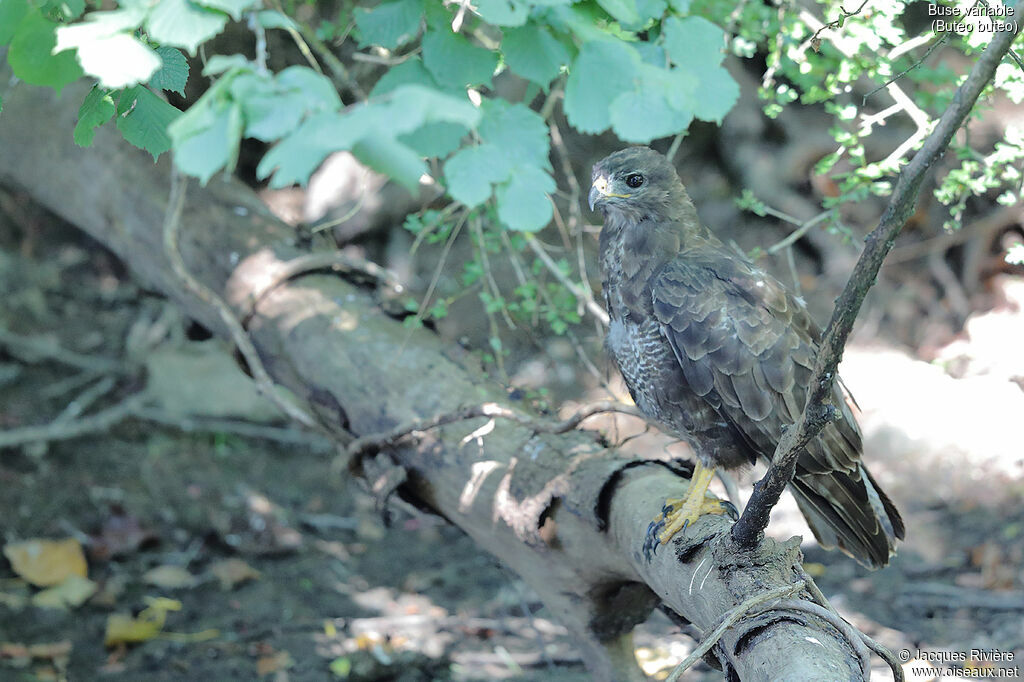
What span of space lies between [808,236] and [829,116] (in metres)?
0.91

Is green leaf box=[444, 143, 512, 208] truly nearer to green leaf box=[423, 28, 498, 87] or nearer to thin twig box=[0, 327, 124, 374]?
green leaf box=[423, 28, 498, 87]

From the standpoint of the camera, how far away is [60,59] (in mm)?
1542

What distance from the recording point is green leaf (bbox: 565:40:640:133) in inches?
53.7

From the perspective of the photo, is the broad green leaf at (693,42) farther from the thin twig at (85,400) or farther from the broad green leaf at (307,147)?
the thin twig at (85,400)

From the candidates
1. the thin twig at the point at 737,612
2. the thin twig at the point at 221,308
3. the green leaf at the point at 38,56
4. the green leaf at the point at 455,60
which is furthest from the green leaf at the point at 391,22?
the thin twig at the point at 221,308

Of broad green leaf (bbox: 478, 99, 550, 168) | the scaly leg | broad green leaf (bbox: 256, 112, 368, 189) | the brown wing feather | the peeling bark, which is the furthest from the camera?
the brown wing feather

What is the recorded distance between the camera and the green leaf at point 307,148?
1.09 m

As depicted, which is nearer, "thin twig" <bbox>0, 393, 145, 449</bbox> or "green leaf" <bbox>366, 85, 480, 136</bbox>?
"green leaf" <bbox>366, 85, 480, 136</bbox>

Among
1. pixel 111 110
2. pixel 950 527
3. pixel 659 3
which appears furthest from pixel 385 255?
pixel 659 3

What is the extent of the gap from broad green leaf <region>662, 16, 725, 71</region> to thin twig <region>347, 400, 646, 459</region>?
138 centimetres

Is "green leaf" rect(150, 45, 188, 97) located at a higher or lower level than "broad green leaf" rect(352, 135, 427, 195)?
lower

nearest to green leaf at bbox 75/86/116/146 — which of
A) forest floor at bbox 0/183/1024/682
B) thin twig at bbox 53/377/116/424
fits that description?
forest floor at bbox 0/183/1024/682

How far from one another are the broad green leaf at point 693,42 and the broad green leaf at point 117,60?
80 cm

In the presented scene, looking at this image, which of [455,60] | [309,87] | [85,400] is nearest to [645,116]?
[455,60]
